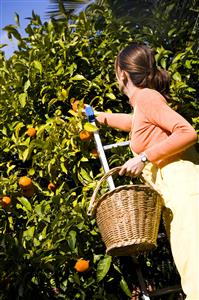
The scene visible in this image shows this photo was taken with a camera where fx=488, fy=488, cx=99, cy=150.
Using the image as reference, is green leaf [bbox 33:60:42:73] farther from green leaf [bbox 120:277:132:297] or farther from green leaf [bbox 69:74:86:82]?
green leaf [bbox 120:277:132:297]

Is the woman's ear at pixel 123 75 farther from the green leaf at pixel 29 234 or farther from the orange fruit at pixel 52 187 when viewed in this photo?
the green leaf at pixel 29 234

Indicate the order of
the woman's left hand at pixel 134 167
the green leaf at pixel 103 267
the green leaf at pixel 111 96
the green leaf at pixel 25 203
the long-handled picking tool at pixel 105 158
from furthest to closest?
the green leaf at pixel 111 96 → the green leaf at pixel 25 203 → the long-handled picking tool at pixel 105 158 → the green leaf at pixel 103 267 → the woman's left hand at pixel 134 167

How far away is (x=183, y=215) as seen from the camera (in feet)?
6.03

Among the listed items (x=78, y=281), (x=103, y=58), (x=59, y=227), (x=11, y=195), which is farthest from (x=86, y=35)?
(x=78, y=281)

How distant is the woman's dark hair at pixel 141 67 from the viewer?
209 centimetres

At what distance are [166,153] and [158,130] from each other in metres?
0.14

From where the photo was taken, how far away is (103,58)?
2.64m

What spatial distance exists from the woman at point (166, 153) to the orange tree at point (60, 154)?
1.13 feet

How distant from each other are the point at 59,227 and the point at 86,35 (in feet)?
3.78

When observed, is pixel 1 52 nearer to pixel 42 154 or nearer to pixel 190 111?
pixel 42 154

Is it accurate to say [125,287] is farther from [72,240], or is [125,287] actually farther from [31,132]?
[31,132]

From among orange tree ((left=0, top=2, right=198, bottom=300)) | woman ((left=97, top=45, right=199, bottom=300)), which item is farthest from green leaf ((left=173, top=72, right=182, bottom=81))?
woman ((left=97, top=45, right=199, bottom=300))

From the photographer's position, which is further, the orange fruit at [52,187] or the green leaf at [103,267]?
the orange fruit at [52,187]

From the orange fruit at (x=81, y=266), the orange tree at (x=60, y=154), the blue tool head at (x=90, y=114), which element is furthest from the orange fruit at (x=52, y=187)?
the orange fruit at (x=81, y=266)
